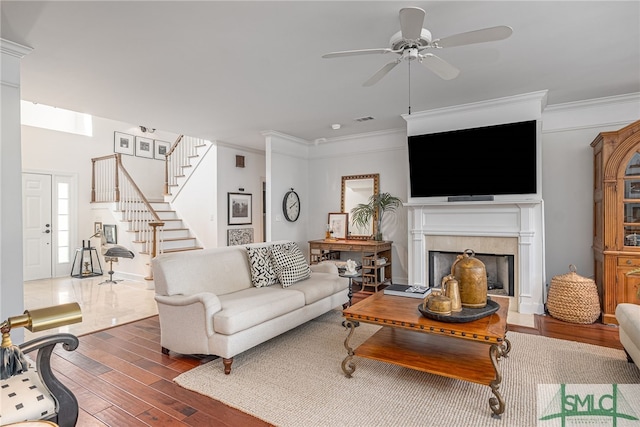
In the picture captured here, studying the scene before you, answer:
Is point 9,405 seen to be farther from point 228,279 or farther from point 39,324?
point 228,279

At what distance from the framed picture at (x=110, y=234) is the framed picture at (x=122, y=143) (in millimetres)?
1875

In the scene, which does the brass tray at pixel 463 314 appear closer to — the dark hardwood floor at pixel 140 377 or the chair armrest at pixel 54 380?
the dark hardwood floor at pixel 140 377

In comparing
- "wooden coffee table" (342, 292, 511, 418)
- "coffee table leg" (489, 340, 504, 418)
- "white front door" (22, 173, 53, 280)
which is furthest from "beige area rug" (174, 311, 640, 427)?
"white front door" (22, 173, 53, 280)

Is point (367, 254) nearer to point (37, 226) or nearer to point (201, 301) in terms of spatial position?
point (201, 301)

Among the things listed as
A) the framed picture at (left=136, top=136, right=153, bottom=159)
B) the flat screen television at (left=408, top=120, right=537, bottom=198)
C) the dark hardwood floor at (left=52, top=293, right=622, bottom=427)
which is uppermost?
the framed picture at (left=136, top=136, right=153, bottom=159)

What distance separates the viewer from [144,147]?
8.46m

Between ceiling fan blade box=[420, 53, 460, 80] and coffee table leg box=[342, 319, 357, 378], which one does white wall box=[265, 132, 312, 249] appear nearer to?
coffee table leg box=[342, 319, 357, 378]

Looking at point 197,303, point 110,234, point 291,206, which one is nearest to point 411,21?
point 197,303

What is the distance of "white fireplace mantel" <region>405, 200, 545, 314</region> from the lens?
4090 millimetres

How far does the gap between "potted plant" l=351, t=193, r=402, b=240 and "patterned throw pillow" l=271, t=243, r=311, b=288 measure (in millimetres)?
1968

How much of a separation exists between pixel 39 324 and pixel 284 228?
492cm

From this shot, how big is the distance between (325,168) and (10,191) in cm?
450

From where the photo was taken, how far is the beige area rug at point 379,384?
6.84ft

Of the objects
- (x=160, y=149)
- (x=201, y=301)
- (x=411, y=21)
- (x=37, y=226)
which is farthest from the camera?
(x=160, y=149)
